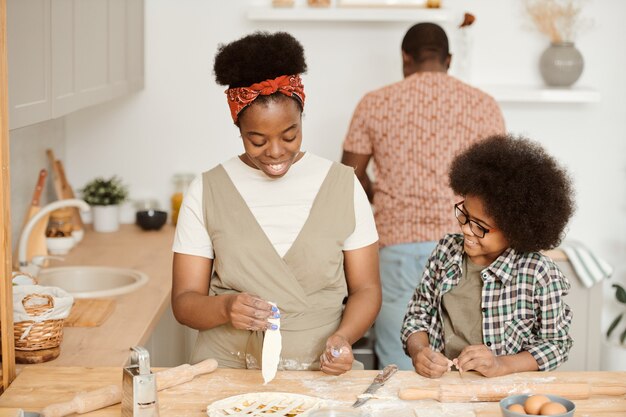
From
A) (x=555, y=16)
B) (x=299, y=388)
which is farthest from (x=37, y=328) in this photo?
(x=555, y=16)

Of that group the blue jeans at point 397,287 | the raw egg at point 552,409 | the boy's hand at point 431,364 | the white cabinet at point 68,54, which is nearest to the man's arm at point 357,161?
the blue jeans at point 397,287

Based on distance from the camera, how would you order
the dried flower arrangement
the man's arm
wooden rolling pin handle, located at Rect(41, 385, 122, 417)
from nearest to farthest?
wooden rolling pin handle, located at Rect(41, 385, 122, 417) → the man's arm → the dried flower arrangement

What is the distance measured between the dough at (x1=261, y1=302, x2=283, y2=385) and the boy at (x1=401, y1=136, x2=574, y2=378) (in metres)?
0.32

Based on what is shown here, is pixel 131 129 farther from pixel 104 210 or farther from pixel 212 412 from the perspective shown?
pixel 212 412

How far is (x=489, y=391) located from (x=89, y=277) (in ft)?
6.06

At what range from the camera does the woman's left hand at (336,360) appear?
194 centimetres

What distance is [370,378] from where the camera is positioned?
6.43 ft

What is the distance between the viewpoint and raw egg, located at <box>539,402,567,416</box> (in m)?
1.60

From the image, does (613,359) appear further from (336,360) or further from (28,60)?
(28,60)

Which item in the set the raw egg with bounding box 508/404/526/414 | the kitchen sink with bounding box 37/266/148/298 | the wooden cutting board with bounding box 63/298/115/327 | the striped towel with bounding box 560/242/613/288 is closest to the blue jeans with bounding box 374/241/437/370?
the striped towel with bounding box 560/242/613/288

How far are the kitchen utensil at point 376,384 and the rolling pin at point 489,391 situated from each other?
0.20ft

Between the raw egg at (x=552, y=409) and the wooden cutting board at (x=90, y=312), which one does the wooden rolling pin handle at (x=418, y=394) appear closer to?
the raw egg at (x=552, y=409)

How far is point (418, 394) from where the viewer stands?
1.84 m

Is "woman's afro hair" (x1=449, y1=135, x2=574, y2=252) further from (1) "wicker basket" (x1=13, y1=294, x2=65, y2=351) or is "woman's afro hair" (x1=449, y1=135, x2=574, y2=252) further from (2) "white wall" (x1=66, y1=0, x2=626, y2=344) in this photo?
→ (2) "white wall" (x1=66, y1=0, x2=626, y2=344)
